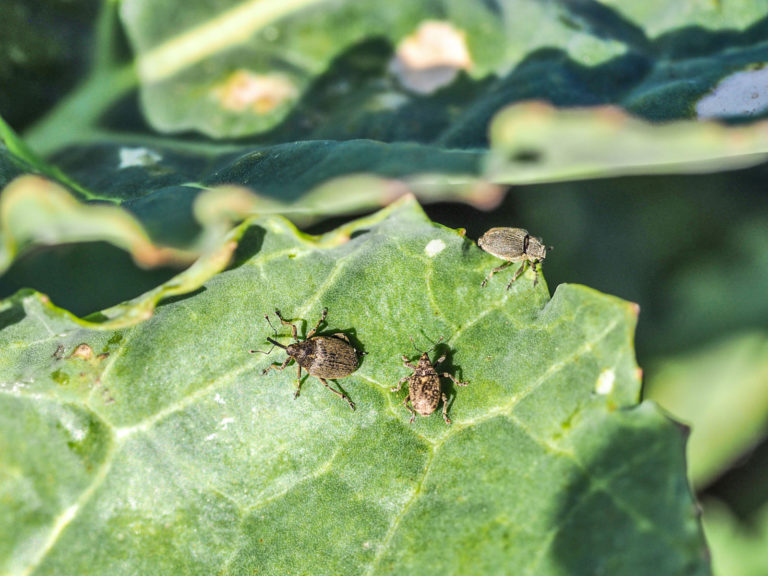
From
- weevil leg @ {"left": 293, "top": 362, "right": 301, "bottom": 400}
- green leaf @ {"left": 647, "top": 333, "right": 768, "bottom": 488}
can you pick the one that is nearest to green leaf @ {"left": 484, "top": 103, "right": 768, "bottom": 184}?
weevil leg @ {"left": 293, "top": 362, "right": 301, "bottom": 400}

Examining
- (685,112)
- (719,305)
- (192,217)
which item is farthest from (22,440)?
(719,305)

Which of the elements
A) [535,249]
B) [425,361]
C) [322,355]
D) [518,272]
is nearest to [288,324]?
[322,355]

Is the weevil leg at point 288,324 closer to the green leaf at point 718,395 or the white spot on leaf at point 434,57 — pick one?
the white spot on leaf at point 434,57

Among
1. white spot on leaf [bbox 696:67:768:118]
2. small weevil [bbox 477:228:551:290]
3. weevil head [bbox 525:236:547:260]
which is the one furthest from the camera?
weevil head [bbox 525:236:547:260]

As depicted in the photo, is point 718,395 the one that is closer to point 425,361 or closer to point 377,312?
point 425,361

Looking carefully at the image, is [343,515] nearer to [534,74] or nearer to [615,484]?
[615,484]

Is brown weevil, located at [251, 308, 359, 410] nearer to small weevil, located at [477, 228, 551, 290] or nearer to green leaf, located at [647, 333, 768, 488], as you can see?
small weevil, located at [477, 228, 551, 290]
